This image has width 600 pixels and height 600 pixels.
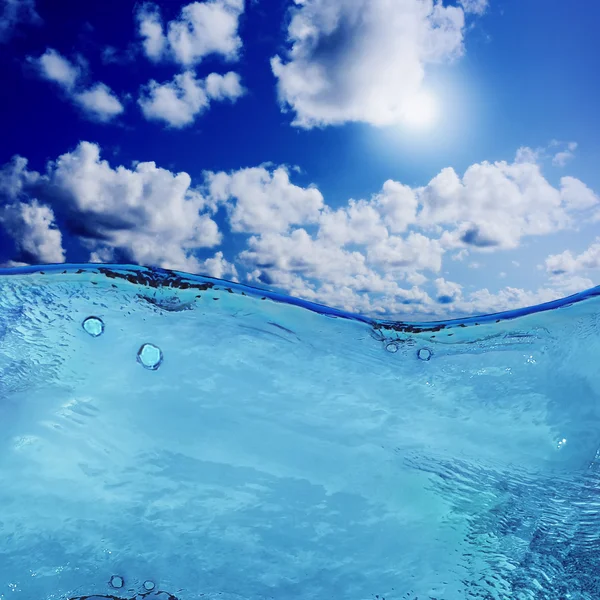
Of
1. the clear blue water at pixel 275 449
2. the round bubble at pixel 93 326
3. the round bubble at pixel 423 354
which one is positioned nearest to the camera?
the clear blue water at pixel 275 449

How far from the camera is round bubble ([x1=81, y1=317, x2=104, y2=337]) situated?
598 centimetres

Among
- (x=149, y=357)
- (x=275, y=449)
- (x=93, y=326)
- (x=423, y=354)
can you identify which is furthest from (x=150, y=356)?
(x=423, y=354)

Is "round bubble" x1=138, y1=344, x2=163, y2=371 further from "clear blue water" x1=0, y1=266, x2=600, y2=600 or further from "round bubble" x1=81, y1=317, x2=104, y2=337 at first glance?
"round bubble" x1=81, y1=317, x2=104, y2=337

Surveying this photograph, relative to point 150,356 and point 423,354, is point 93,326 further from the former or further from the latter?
point 423,354

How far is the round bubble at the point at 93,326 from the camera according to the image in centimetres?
598

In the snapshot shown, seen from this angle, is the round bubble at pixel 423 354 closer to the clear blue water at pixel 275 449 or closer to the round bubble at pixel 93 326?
the clear blue water at pixel 275 449

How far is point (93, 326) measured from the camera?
5.98m

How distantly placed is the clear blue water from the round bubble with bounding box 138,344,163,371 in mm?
16

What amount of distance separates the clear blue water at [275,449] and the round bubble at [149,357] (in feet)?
0.05

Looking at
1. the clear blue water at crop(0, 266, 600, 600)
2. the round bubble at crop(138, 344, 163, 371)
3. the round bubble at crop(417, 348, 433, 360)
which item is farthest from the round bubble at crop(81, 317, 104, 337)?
the round bubble at crop(417, 348, 433, 360)

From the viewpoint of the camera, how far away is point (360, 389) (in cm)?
621

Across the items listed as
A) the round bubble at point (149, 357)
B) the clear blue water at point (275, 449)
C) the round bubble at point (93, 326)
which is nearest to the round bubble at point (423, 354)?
the clear blue water at point (275, 449)

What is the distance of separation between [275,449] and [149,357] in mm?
1771

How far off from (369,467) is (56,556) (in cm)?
362
